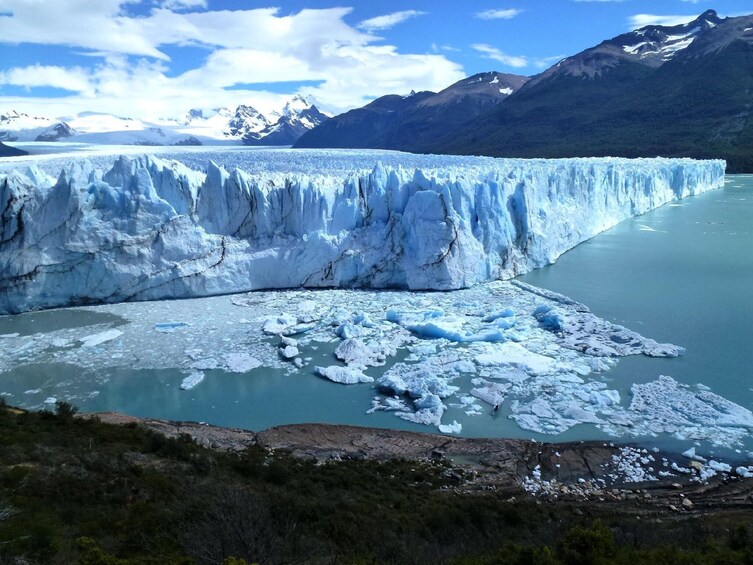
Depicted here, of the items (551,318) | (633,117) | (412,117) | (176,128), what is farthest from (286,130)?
(551,318)

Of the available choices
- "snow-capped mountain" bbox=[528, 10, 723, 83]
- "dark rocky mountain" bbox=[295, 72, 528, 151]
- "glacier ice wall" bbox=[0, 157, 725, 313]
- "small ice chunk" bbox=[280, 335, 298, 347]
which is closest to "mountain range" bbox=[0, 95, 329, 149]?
"dark rocky mountain" bbox=[295, 72, 528, 151]

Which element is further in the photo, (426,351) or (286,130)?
(286,130)

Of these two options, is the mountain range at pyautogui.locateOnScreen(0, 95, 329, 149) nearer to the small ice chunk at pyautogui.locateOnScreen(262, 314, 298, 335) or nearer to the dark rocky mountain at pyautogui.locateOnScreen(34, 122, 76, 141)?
the dark rocky mountain at pyautogui.locateOnScreen(34, 122, 76, 141)

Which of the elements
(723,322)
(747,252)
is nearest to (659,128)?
(747,252)

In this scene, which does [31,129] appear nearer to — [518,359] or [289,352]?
[289,352]

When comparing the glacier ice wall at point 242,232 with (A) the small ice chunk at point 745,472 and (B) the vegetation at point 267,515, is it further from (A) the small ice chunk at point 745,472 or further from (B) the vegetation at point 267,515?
(A) the small ice chunk at point 745,472

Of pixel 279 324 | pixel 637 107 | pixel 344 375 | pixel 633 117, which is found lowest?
pixel 344 375

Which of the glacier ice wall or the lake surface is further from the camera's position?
the glacier ice wall

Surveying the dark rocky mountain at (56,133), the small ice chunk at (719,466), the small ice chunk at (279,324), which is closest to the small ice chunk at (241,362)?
the small ice chunk at (279,324)
